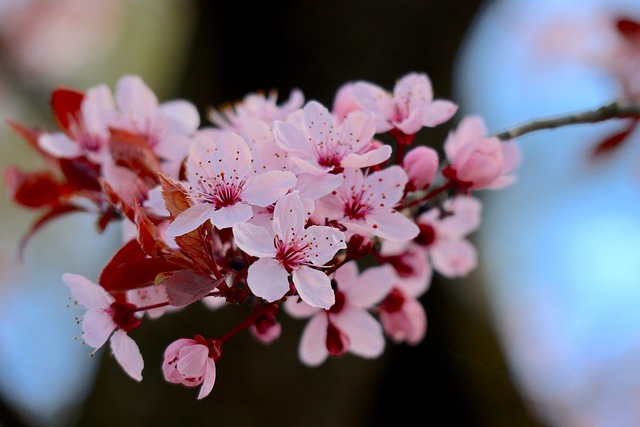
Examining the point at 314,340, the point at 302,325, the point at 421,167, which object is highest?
the point at 421,167

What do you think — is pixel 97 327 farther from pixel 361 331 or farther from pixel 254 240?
pixel 361 331

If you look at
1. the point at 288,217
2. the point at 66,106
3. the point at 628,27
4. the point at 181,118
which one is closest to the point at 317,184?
the point at 288,217

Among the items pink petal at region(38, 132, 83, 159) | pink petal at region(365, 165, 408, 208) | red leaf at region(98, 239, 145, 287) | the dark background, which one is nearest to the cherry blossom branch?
pink petal at region(365, 165, 408, 208)

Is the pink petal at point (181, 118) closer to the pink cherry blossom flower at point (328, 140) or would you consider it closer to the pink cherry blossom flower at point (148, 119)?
the pink cherry blossom flower at point (148, 119)

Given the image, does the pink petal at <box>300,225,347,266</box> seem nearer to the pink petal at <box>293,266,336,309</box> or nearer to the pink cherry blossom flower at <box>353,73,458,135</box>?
the pink petal at <box>293,266,336,309</box>

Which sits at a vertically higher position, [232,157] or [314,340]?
[232,157]

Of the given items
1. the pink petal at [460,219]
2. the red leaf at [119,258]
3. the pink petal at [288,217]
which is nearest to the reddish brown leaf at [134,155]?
the red leaf at [119,258]

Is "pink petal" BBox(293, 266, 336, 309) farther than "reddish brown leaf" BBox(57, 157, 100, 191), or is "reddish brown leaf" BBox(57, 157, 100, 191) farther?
"reddish brown leaf" BBox(57, 157, 100, 191)
